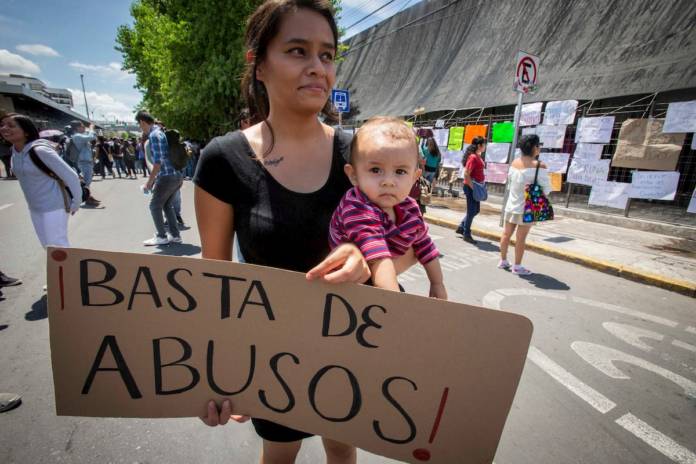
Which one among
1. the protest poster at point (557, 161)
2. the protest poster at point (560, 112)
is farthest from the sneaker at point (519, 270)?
the protest poster at point (560, 112)

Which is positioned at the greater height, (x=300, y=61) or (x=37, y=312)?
(x=300, y=61)

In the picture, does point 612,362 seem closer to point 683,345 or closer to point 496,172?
point 683,345

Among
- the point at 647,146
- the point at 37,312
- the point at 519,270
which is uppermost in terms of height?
the point at 647,146

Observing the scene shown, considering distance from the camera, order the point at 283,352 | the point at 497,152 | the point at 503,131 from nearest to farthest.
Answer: the point at 283,352 → the point at 503,131 → the point at 497,152

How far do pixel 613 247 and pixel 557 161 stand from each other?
347 centimetres

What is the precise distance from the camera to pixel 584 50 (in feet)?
29.8

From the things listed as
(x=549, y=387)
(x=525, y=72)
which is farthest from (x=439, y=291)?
→ (x=525, y=72)

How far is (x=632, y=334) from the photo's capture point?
334 centimetres

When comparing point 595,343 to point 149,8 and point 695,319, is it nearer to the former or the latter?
point 695,319

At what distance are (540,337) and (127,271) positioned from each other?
343 centimetres

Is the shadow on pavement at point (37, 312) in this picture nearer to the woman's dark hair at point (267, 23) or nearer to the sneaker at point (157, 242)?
the sneaker at point (157, 242)

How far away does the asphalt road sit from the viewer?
200 cm

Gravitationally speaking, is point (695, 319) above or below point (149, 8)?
below

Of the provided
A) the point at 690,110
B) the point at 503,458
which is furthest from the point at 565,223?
the point at 503,458
